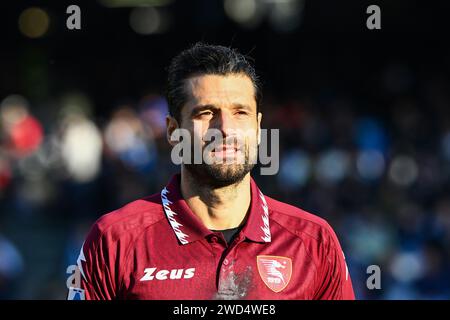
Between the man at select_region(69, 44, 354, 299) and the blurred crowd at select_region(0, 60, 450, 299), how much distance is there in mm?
6379

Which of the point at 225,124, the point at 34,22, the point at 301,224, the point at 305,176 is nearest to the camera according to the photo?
the point at 225,124

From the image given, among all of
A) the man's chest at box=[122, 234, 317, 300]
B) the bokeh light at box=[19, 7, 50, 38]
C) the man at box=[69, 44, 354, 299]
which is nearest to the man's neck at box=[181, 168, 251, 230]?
the man at box=[69, 44, 354, 299]

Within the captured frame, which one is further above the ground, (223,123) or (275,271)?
(223,123)

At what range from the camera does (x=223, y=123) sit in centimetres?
396

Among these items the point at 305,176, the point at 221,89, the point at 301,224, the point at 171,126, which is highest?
the point at 221,89

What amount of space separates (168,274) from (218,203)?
0.39m

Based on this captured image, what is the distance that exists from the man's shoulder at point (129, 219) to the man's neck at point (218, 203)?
0.16 m

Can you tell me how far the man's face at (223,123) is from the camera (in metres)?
3.97

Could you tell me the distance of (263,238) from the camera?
13.6ft

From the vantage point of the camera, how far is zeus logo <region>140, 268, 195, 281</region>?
3.96 m

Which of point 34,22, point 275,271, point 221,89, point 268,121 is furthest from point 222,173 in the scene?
point 34,22

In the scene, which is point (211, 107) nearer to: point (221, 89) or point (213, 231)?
point (221, 89)

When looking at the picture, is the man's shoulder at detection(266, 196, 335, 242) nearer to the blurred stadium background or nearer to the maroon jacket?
the maroon jacket
